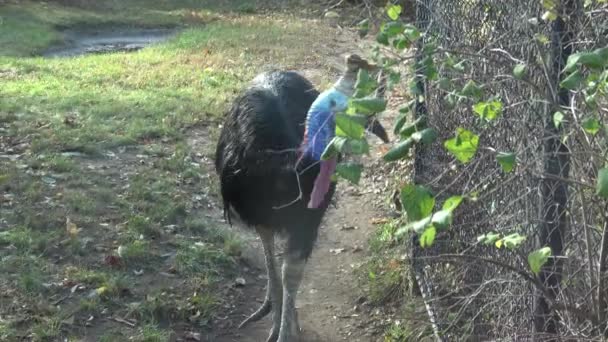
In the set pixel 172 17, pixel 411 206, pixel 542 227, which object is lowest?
pixel 172 17

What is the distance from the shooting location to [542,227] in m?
3.23

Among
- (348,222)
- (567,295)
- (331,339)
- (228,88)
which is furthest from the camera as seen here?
(228,88)

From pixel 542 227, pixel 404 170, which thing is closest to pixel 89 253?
pixel 404 170

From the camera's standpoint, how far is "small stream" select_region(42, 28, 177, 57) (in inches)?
571

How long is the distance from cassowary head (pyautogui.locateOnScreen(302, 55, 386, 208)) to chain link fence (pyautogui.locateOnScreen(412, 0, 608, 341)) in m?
0.45

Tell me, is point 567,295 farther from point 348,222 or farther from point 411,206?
point 348,222

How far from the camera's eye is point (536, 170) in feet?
10.1

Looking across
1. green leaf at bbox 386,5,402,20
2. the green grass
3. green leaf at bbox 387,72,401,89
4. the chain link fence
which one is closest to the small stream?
the green grass

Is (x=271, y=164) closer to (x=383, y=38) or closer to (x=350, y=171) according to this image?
(x=383, y=38)

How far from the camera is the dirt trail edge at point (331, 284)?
5.11m

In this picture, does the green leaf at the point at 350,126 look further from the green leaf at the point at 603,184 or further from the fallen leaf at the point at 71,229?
the fallen leaf at the point at 71,229

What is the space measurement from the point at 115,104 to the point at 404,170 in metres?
3.41

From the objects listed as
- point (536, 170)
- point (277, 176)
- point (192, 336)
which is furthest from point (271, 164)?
point (536, 170)

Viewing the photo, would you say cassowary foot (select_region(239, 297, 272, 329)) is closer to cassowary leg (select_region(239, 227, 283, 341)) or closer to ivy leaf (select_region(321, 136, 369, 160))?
cassowary leg (select_region(239, 227, 283, 341))
